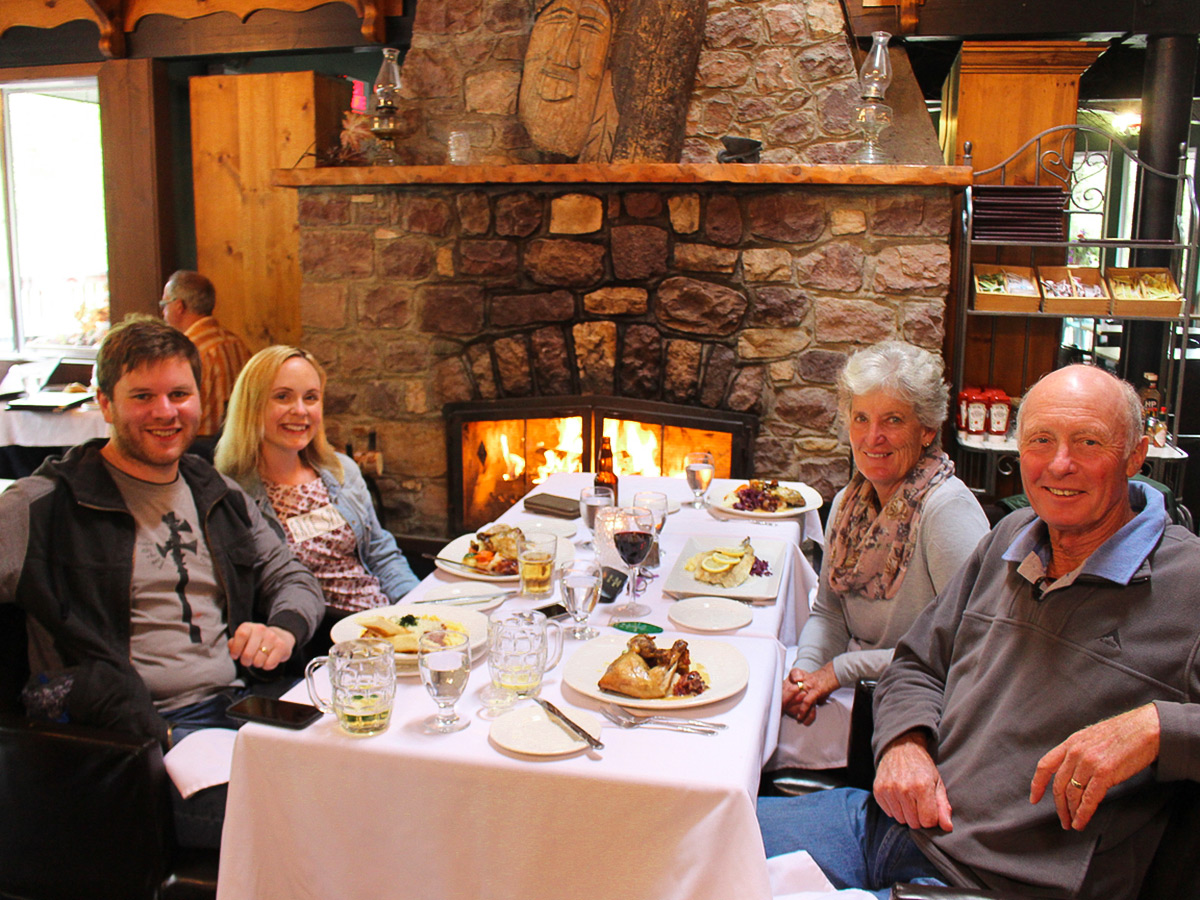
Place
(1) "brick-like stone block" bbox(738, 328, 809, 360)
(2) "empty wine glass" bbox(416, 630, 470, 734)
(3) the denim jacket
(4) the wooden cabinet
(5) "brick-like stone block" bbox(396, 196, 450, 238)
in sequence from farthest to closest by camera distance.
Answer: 1. (4) the wooden cabinet
2. (5) "brick-like stone block" bbox(396, 196, 450, 238)
3. (1) "brick-like stone block" bbox(738, 328, 809, 360)
4. (3) the denim jacket
5. (2) "empty wine glass" bbox(416, 630, 470, 734)

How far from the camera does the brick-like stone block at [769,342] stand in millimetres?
3746

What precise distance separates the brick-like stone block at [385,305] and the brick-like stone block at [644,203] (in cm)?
96

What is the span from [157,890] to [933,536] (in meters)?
1.51

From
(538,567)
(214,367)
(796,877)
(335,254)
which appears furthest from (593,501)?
(214,367)

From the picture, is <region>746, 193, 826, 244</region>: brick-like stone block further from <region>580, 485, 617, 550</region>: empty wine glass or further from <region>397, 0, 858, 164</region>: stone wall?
<region>580, 485, 617, 550</region>: empty wine glass

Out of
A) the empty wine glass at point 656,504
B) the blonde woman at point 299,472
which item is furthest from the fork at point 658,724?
the blonde woman at point 299,472

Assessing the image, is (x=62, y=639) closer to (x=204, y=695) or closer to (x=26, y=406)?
(x=204, y=695)

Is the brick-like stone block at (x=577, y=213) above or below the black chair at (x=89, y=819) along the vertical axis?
above

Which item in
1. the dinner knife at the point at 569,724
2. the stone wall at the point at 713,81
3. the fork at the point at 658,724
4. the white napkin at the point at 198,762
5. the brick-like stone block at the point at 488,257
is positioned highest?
the stone wall at the point at 713,81

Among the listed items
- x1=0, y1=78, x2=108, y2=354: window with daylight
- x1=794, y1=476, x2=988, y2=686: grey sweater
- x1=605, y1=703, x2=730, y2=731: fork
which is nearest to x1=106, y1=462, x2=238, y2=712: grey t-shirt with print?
x1=605, y1=703, x2=730, y2=731: fork

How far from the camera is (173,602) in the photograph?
77.2 inches

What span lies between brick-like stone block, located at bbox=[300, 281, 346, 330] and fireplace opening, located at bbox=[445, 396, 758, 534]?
61 centimetres

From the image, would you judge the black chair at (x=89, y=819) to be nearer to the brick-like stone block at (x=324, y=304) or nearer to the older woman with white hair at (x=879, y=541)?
the older woman with white hair at (x=879, y=541)

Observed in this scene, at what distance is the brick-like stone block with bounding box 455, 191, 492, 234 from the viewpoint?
155 inches
